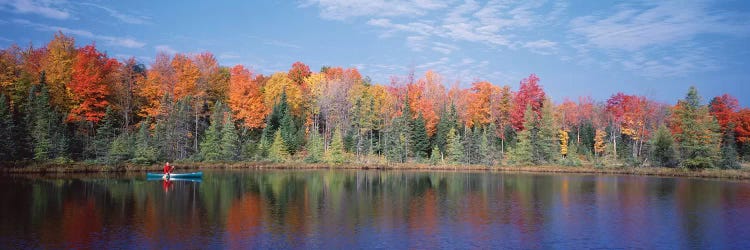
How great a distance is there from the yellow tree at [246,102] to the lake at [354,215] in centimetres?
3099

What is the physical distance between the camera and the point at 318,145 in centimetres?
7100

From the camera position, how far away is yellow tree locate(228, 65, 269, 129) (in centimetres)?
7506

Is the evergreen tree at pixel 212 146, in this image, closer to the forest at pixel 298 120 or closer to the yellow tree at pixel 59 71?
the forest at pixel 298 120

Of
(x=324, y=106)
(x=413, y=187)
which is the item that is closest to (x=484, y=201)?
(x=413, y=187)

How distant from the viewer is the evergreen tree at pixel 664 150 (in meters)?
65.2

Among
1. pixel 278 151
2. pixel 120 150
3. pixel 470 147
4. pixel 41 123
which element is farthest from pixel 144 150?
pixel 470 147

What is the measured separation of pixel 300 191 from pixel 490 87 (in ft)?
186

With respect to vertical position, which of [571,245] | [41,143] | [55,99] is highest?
[55,99]

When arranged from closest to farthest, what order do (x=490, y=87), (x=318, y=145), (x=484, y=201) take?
1. (x=484, y=201)
2. (x=318, y=145)
3. (x=490, y=87)

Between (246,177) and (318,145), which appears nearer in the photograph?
(246,177)

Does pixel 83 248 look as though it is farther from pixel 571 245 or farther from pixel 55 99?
pixel 55 99

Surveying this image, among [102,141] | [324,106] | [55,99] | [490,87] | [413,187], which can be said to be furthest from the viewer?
[490,87]

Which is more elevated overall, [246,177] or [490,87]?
[490,87]

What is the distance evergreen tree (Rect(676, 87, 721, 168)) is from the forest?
6.4 inches
